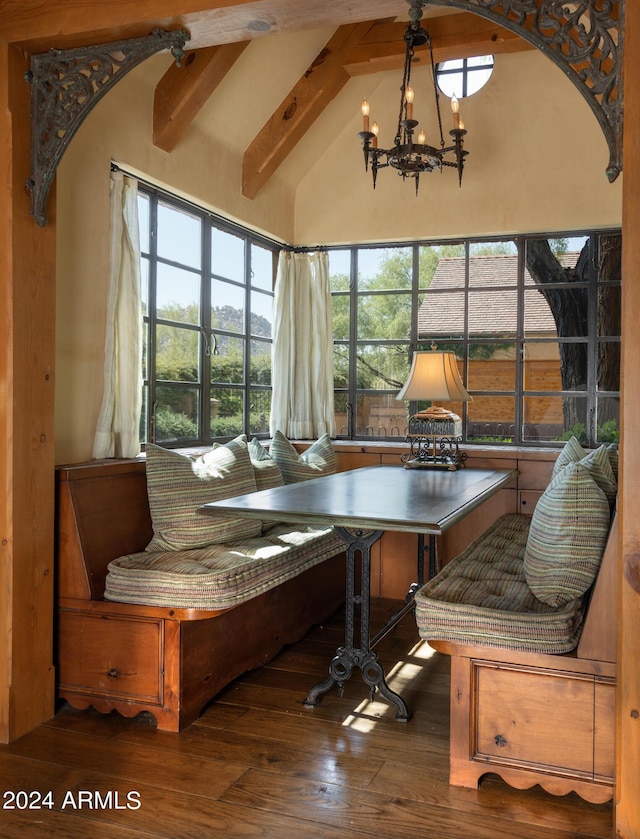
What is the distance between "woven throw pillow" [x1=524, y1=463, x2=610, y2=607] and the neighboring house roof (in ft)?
8.09

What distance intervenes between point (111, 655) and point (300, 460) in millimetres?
1739

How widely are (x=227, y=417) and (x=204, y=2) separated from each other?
2609 millimetres

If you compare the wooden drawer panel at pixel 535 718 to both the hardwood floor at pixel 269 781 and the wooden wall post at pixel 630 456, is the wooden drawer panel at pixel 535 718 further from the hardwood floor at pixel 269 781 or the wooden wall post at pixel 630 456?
the wooden wall post at pixel 630 456

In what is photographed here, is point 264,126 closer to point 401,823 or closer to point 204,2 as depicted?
point 204,2

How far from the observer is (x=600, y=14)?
6.69ft

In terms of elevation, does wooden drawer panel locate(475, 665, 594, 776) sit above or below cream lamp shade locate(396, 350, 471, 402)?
below

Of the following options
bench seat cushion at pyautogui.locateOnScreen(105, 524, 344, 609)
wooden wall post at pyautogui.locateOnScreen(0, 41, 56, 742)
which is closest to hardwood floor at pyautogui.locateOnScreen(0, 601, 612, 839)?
wooden wall post at pyautogui.locateOnScreen(0, 41, 56, 742)

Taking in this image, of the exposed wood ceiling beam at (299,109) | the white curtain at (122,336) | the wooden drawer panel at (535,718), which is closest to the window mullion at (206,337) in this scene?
the exposed wood ceiling beam at (299,109)

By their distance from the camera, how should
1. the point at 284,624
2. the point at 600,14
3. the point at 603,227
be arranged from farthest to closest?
the point at 603,227
the point at 284,624
the point at 600,14

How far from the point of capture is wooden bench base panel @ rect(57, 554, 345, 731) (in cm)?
270

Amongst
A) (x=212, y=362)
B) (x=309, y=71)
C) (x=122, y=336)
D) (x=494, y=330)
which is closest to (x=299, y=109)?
(x=309, y=71)

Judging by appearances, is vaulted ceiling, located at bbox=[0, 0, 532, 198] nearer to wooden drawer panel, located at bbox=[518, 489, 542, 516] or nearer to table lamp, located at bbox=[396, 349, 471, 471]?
table lamp, located at bbox=[396, 349, 471, 471]

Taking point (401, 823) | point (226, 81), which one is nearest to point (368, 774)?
point (401, 823)

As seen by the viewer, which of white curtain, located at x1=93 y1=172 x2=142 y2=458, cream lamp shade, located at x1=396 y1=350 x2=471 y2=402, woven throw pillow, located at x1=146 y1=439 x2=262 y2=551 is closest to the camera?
woven throw pillow, located at x1=146 y1=439 x2=262 y2=551
